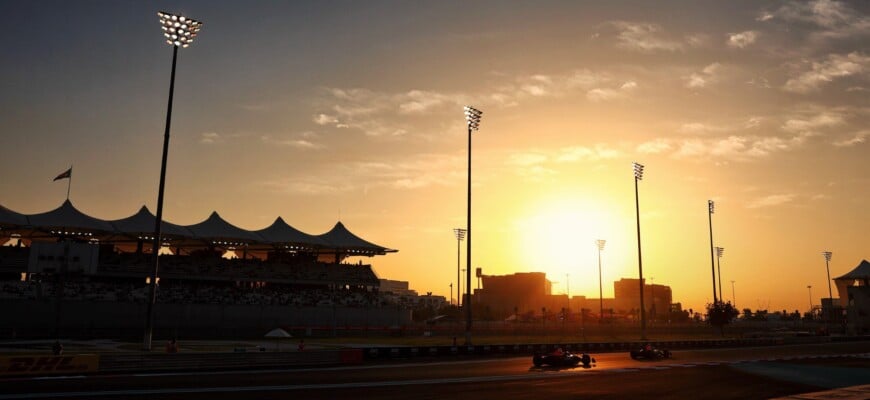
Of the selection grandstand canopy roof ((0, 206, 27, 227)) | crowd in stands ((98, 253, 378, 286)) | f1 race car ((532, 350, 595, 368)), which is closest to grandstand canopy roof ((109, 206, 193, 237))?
crowd in stands ((98, 253, 378, 286))

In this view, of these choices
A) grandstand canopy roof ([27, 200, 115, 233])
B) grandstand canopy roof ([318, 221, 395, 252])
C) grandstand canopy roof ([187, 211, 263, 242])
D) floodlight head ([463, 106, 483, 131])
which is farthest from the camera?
grandstand canopy roof ([318, 221, 395, 252])

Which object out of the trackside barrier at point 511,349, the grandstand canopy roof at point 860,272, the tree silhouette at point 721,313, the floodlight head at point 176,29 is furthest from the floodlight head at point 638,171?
the grandstand canopy roof at point 860,272

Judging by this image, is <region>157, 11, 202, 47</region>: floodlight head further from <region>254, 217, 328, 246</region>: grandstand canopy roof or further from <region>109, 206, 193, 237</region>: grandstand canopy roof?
<region>254, 217, 328, 246</region>: grandstand canopy roof

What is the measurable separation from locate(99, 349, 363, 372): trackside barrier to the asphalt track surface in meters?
2.14

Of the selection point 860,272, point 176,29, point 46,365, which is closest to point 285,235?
point 176,29

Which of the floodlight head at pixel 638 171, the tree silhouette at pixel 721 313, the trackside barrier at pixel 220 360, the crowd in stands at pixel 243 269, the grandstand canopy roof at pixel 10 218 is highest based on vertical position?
the floodlight head at pixel 638 171

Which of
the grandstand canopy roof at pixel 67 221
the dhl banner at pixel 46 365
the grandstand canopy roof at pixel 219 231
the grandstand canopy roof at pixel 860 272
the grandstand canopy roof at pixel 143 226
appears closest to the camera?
the dhl banner at pixel 46 365

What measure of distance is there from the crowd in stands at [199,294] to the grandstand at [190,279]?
103 mm

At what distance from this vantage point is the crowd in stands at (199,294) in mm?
61219

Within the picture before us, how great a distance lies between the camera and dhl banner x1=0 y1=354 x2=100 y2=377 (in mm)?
25281

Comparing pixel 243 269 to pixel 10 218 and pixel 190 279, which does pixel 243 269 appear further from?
pixel 10 218

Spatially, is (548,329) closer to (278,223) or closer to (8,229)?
(278,223)

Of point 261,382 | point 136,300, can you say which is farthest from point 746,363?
point 136,300

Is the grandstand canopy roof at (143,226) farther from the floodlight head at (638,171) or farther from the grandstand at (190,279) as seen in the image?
the floodlight head at (638,171)
